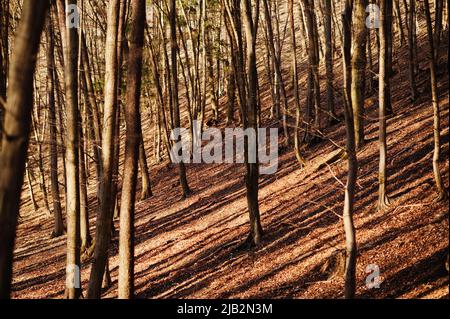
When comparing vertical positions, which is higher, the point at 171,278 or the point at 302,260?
the point at 302,260

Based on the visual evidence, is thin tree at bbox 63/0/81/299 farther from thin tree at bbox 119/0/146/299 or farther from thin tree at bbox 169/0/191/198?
thin tree at bbox 169/0/191/198

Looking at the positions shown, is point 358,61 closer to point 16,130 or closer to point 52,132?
point 52,132

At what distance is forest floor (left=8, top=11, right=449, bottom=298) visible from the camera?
30.2 feet

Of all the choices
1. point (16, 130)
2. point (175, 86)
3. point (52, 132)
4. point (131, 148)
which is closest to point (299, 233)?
point (131, 148)

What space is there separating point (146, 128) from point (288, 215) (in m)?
28.6

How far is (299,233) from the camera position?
12.5 meters

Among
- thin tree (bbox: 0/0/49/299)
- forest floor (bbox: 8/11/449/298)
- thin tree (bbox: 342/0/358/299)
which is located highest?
thin tree (bbox: 0/0/49/299)

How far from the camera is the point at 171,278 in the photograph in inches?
506

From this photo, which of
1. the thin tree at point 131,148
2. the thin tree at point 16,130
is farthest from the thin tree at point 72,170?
the thin tree at point 16,130

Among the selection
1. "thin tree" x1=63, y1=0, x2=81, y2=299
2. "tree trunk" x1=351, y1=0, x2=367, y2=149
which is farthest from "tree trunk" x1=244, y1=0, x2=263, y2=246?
"thin tree" x1=63, y1=0, x2=81, y2=299

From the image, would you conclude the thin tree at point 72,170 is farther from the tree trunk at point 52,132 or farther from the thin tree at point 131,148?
the tree trunk at point 52,132

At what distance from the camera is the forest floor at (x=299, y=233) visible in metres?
9.22
